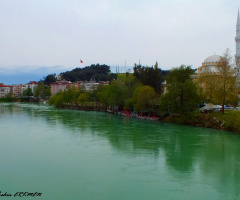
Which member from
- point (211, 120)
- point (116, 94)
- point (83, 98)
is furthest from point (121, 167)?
point (83, 98)

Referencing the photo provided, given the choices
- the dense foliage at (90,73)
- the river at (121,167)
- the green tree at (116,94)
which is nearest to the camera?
the river at (121,167)

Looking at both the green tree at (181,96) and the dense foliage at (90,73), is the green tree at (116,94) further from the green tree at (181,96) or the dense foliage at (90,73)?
the dense foliage at (90,73)

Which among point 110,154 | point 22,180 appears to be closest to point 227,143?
point 110,154

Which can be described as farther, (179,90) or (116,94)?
(116,94)

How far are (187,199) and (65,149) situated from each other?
34.8ft

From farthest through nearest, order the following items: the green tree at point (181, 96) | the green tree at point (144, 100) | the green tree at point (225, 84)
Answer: the green tree at point (144, 100), the green tree at point (181, 96), the green tree at point (225, 84)

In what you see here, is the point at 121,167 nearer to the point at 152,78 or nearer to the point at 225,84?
the point at 225,84

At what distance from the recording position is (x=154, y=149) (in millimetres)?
20031

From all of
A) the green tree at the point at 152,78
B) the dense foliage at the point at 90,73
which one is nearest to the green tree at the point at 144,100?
the green tree at the point at 152,78

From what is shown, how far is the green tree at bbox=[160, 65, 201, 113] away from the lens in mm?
35000

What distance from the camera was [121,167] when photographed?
15414 mm

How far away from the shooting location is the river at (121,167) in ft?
39.7

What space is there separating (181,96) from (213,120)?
19.1ft

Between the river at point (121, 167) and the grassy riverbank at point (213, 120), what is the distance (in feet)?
13.1
